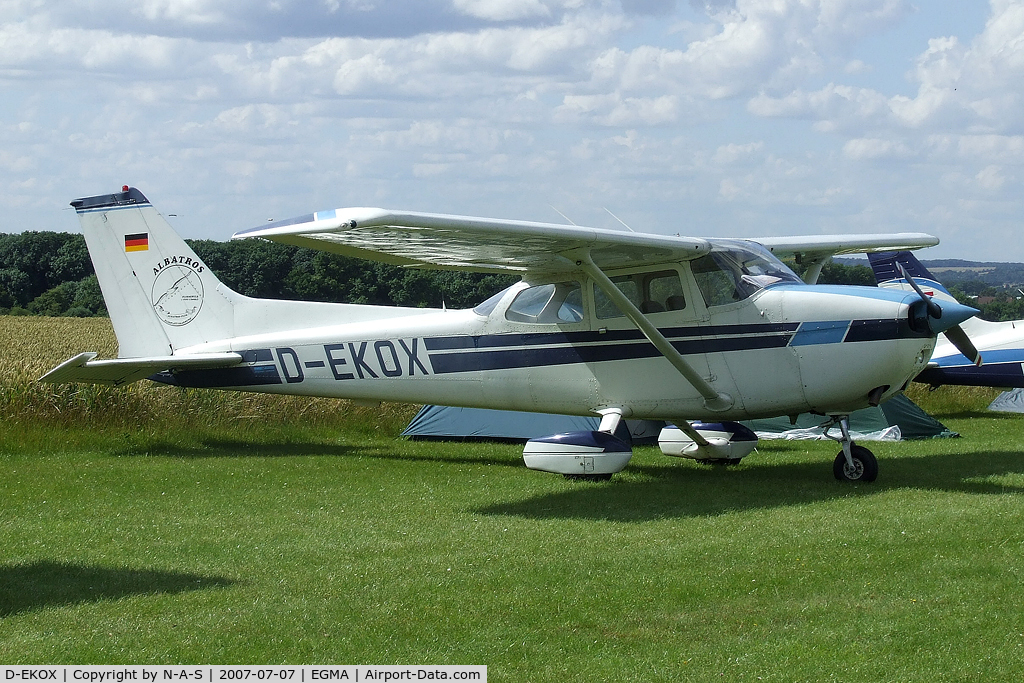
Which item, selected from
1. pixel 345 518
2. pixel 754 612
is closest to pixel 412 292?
pixel 345 518

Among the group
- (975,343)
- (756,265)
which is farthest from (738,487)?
(975,343)

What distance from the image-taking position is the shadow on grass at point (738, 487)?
28.6 ft

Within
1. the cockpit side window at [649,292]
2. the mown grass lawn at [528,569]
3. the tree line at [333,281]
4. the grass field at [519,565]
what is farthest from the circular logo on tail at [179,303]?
the tree line at [333,281]

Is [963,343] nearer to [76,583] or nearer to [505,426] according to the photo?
[505,426]

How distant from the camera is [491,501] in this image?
9242 mm

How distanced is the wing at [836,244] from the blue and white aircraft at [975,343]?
469 centimetres

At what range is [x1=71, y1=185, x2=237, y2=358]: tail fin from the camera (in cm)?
1266

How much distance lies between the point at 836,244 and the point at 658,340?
11.9 ft

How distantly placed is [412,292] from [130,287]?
63.6 ft

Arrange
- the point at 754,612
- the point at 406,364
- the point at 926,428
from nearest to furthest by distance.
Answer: the point at 754,612 → the point at 406,364 → the point at 926,428

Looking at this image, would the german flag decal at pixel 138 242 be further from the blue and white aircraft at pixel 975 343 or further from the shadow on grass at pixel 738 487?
the blue and white aircraft at pixel 975 343

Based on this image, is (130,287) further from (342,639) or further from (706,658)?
(706,658)

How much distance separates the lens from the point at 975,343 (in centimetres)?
1738

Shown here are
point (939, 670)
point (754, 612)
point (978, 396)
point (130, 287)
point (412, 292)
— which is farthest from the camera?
point (412, 292)
